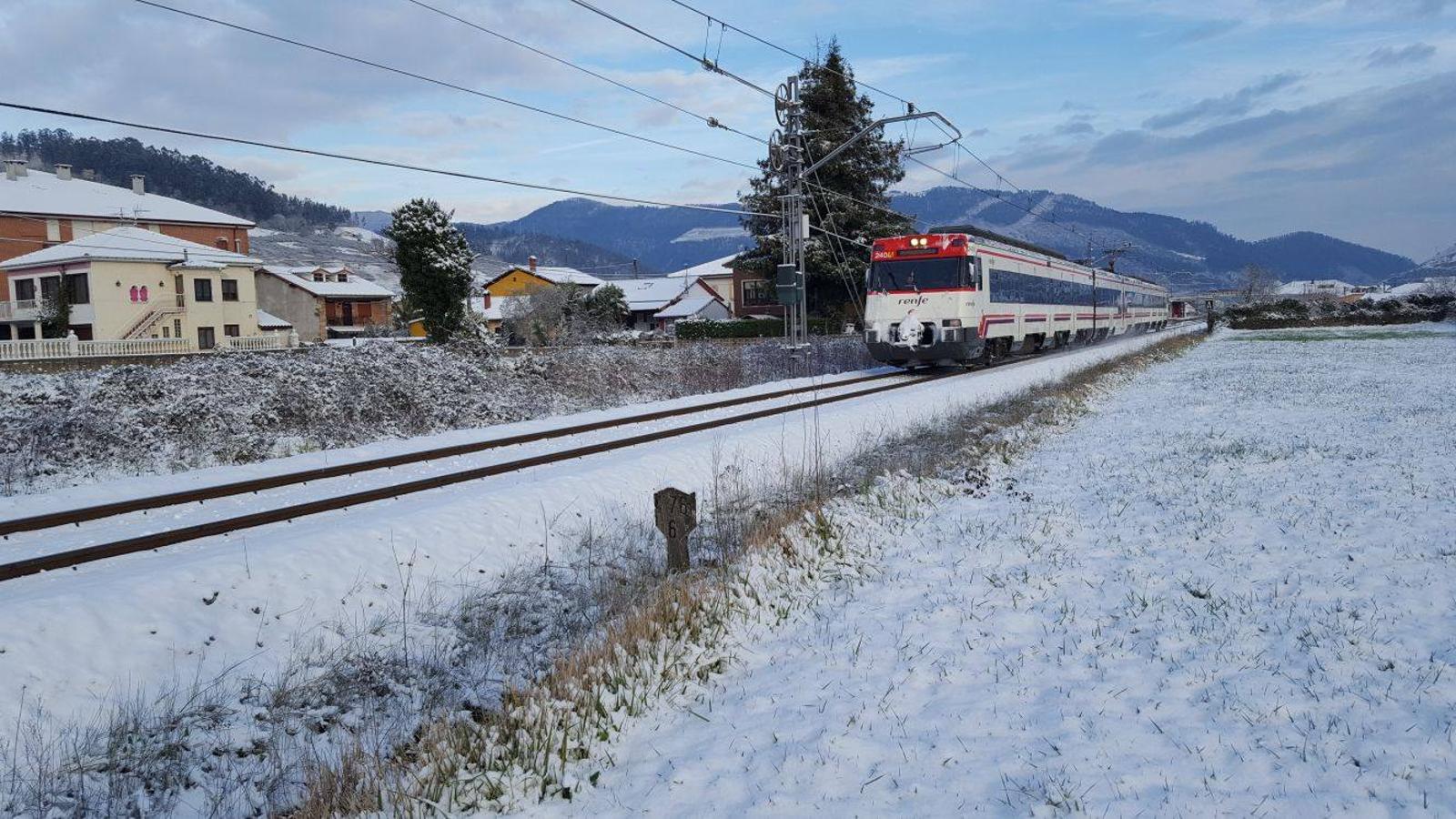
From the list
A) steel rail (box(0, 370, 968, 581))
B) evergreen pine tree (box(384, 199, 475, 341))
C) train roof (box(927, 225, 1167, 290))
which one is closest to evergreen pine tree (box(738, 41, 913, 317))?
train roof (box(927, 225, 1167, 290))

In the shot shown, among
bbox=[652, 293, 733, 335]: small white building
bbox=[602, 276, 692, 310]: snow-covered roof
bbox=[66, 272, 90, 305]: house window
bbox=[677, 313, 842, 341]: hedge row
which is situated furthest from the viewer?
bbox=[602, 276, 692, 310]: snow-covered roof

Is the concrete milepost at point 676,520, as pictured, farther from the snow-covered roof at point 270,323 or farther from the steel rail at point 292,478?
the snow-covered roof at point 270,323

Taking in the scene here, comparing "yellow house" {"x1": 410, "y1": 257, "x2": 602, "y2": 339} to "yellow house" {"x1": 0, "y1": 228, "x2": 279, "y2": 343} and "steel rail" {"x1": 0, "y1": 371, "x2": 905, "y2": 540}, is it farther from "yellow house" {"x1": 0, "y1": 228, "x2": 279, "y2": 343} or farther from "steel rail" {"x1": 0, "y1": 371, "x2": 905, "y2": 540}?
"steel rail" {"x1": 0, "y1": 371, "x2": 905, "y2": 540}

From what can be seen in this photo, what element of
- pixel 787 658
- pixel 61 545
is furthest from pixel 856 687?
pixel 61 545

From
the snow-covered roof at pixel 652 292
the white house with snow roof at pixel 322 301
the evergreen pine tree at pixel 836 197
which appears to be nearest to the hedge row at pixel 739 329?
the evergreen pine tree at pixel 836 197

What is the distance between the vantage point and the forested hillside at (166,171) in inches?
4919

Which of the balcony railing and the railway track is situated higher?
the balcony railing

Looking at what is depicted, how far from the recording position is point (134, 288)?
134 ft

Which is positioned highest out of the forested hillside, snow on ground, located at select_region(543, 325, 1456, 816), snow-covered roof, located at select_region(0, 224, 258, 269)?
the forested hillside

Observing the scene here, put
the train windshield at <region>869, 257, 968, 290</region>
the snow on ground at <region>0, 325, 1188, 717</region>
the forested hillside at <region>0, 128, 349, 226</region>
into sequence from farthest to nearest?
the forested hillside at <region>0, 128, 349, 226</region>, the train windshield at <region>869, 257, 968, 290</region>, the snow on ground at <region>0, 325, 1188, 717</region>

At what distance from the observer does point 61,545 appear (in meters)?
7.50

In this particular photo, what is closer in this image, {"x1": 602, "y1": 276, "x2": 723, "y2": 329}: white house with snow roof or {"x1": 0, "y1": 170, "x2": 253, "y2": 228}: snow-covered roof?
{"x1": 0, "y1": 170, "x2": 253, "y2": 228}: snow-covered roof

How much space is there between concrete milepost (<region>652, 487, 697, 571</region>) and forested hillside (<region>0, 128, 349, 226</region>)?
12891 centimetres

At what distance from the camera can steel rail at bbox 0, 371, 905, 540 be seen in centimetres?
830
